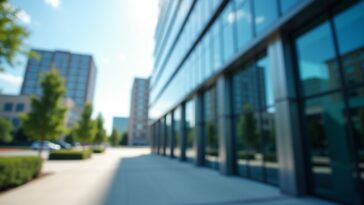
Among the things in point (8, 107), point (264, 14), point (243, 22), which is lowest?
point (264, 14)

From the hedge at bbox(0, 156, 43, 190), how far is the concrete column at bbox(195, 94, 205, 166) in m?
10.9

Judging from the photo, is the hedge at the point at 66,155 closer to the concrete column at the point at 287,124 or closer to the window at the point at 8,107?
the concrete column at the point at 287,124

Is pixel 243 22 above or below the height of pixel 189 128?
above

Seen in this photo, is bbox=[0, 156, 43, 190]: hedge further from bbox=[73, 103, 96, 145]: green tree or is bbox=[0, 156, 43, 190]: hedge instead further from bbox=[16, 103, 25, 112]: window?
bbox=[16, 103, 25, 112]: window

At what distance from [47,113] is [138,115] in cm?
9062

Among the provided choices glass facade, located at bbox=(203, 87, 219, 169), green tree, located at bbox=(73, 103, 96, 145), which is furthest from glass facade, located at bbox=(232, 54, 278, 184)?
green tree, located at bbox=(73, 103, 96, 145)

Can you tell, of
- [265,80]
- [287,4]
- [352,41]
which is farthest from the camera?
[265,80]

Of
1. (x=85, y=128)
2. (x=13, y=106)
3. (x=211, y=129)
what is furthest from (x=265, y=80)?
(x=13, y=106)

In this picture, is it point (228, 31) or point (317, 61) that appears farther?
point (228, 31)

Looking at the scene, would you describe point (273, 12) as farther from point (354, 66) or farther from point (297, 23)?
point (354, 66)

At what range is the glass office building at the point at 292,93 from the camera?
20.2ft

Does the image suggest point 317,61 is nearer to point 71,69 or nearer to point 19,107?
point 19,107

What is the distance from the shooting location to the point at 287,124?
300 inches

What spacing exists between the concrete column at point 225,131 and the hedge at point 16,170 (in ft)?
32.9
